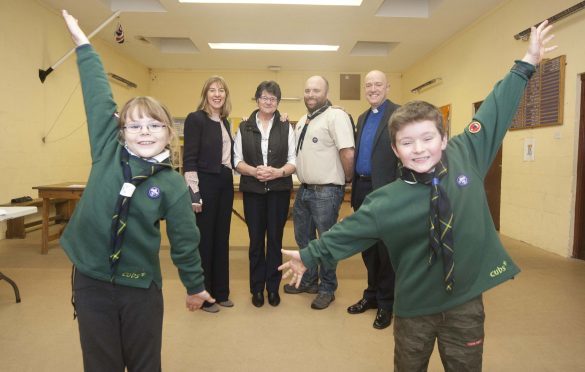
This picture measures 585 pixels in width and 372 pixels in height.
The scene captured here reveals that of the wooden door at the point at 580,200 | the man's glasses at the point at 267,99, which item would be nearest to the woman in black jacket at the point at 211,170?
the man's glasses at the point at 267,99

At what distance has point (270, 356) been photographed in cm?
215

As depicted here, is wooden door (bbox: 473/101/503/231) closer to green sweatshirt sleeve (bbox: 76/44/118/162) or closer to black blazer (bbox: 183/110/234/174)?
black blazer (bbox: 183/110/234/174)

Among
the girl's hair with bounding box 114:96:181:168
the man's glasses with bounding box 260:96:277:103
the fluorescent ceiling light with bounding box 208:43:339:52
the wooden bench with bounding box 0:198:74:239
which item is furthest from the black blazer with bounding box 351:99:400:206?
the fluorescent ceiling light with bounding box 208:43:339:52

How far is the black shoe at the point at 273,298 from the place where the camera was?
2.87 m

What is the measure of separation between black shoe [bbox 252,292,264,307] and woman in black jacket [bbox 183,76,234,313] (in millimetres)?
263

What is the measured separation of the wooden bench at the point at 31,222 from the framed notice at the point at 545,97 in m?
5.99

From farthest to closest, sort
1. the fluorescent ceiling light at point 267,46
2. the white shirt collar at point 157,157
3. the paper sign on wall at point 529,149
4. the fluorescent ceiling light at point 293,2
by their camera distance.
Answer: the fluorescent ceiling light at point 267,46 < the fluorescent ceiling light at point 293,2 < the paper sign on wall at point 529,149 < the white shirt collar at point 157,157

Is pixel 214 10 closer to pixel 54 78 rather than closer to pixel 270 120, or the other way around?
pixel 54 78

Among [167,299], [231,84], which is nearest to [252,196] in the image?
[167,299]

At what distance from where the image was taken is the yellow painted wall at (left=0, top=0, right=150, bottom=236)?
488cm

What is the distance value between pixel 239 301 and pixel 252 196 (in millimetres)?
791

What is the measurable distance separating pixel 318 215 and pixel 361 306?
2.21 ft

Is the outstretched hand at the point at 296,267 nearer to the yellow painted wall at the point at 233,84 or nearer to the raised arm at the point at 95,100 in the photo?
the raised arm at the point at 95,100

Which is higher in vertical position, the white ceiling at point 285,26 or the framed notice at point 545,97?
the white ceiling at point 285,26
